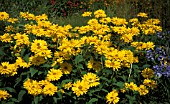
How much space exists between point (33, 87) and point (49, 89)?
141 millimetres

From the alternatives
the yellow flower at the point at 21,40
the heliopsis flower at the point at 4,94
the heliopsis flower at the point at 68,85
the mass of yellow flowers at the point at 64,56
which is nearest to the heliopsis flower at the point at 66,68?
the mass of yellow flowers at the point at 64,56

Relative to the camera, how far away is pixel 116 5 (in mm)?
8117

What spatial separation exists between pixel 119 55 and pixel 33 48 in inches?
30.5

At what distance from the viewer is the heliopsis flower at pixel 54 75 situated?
3.12m

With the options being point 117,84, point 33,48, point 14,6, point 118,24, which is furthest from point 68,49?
point 14,6

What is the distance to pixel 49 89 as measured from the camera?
3.05 metres

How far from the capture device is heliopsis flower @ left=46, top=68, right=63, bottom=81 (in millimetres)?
3119

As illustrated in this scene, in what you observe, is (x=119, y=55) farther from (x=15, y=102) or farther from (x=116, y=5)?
(x=116, y=5)

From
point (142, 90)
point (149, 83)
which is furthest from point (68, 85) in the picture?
point (149, 83)

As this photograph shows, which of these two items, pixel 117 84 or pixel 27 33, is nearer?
pixel 117 84

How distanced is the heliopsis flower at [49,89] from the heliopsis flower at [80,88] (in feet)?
0.53

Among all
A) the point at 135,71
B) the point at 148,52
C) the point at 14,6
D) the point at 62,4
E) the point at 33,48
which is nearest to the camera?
the point at 33,48

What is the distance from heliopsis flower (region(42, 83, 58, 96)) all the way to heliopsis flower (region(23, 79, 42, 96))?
44mm

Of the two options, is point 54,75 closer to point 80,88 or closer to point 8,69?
point 80,88
